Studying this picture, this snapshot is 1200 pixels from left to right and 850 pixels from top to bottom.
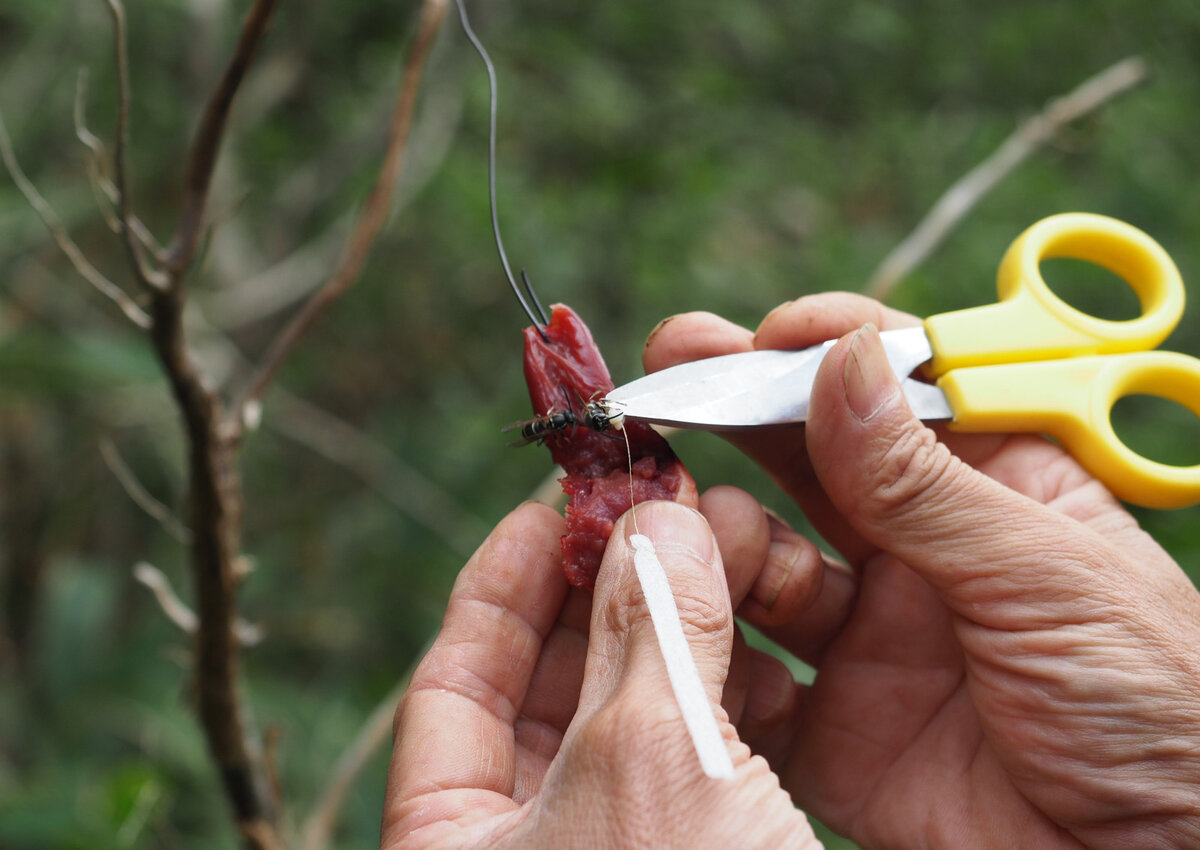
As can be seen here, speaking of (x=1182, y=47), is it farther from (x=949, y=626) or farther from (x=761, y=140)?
(x=949, y=626)

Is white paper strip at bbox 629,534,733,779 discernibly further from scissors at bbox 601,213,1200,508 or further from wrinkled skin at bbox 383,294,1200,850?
scissors at bbox 601,213,1200,508

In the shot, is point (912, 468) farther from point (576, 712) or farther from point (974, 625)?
point (576, 712)

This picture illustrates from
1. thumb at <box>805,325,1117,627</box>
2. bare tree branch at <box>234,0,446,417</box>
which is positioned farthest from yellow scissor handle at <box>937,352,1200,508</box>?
bare tree branch at <box>234,0,446,417</box>

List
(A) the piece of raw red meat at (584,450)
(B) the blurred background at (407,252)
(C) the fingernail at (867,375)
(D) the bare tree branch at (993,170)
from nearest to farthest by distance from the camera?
(C) the fingernail at (867,375) < (A) the piece of raw red meat at (584,450) < (D) the bare tree branch at (993,170) < (B) the blurred background at (407,252)

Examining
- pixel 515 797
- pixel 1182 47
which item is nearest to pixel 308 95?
pixel 515 797

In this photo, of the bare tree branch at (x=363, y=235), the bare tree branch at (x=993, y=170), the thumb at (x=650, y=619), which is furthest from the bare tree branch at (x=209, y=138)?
the bare tree branch at (x=993, y=170)

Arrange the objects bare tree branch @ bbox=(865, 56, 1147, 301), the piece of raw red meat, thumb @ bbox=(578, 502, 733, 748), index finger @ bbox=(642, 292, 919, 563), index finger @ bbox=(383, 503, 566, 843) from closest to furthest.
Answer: thumb @ bbox=(578, 502, 733, 748) → index finger @ bbox=(383, 503, 566, 843) → the piece of raw red meat → index finger @ bbox=(642, 292, 919, 563) → bare tree branch @ bbox=(865, 56, 1147, 301)

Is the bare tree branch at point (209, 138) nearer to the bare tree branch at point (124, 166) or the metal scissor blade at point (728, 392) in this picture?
the bare tree branch at point (124, 166)
